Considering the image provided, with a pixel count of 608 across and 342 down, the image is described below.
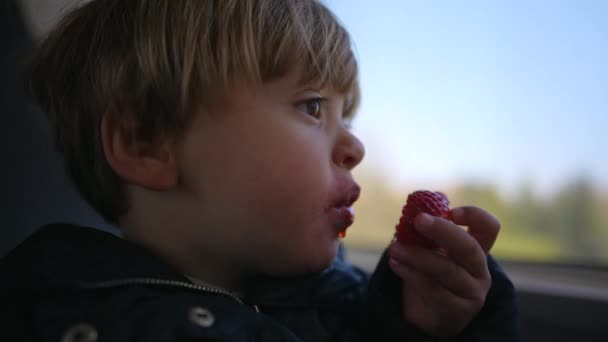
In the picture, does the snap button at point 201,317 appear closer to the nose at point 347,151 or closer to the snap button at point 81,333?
the snap button at point 81,333

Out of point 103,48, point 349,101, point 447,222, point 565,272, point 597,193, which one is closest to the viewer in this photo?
point 447,222

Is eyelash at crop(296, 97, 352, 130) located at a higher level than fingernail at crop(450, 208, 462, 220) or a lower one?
higher

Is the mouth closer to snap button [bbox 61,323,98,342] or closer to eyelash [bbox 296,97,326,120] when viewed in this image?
eyelash [bbox 296,97,326,120]

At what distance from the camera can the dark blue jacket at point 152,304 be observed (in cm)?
58

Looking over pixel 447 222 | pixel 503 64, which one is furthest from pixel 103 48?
pixel 503 64

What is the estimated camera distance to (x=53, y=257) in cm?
64

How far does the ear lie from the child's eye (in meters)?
0.19

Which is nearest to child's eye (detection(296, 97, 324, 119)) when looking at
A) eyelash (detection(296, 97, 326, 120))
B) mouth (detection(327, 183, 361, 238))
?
eyelash (detection(296, 97, 326, 120))

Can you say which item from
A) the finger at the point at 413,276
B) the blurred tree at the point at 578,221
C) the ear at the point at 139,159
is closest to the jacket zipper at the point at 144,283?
the ear at the point at 139,159

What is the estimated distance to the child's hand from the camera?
0.65 m

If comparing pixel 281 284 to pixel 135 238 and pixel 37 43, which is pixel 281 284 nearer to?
pixel 135 238

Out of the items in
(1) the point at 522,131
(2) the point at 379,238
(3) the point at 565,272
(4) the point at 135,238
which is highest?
(1) the point at 522,131

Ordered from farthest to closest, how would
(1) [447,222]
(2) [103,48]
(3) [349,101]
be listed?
(3) [349,101] → (2) [103,48] → (1) [447,222]

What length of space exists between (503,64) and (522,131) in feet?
0.46
